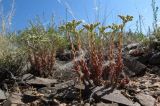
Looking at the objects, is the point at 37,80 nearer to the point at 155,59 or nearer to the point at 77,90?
the point at 77,90

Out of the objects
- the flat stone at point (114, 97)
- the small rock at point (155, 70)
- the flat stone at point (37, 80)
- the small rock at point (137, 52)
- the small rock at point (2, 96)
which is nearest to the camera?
the flat stone at point (114, 97)

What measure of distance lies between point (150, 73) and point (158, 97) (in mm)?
1048

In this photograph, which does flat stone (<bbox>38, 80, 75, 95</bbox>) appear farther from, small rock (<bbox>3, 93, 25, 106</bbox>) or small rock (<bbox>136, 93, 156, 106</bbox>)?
small rock (<bbox>136, 93, 156, 106</bbox>)

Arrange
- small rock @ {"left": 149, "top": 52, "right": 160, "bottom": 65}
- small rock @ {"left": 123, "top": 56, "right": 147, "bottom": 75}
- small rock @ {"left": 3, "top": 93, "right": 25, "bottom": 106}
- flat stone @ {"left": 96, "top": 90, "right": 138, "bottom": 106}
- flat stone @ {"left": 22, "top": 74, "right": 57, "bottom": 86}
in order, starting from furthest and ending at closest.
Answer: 1. small rock @ {"left": 149, "top": 52, "right": 160, "bottom": 65}
2. small rock @ {"left": 123, "top": 56, "right": 147, "bottom": 75}
3. flat stone @ {"left": 22, "top": 74, "right": 57, "bottom": 86}
4. small rock @ {"left": 3, "top": 93, "right": 25, "bottom": 106}
5. flat stone @ {"left": 96, "top": 90, "right": 138, "bottom": 106}

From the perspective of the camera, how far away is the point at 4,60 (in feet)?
18.3

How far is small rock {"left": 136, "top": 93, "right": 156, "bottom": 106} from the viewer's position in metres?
3.94

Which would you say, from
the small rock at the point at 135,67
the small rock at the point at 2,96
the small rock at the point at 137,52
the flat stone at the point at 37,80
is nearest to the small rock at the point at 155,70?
the small rock at the point at 135,67

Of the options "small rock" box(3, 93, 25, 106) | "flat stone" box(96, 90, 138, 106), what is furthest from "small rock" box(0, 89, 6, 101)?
"flat stone" box(96, 90, 138, 106)

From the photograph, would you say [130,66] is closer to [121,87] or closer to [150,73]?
[150,73]

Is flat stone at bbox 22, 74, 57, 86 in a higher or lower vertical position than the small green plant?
lower

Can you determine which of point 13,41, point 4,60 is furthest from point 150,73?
point 13,41

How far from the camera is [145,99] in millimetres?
4031

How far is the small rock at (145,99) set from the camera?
3939 millimetres

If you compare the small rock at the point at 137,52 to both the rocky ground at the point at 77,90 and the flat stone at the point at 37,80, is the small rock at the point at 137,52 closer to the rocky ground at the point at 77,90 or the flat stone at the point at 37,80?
the rocky ground at the point at 77,90
